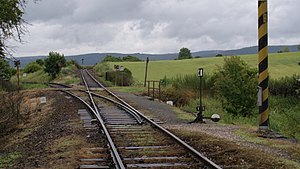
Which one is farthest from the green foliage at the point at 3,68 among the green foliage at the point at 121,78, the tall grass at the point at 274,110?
the green foliage at the point at 121,78

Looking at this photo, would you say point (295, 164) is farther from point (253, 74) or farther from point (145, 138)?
point (253, 74)

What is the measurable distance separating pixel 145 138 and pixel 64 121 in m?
6.30

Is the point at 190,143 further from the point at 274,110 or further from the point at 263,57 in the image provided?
the point at 274,110

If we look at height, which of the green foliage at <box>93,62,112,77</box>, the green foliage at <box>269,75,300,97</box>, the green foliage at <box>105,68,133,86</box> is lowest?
the green foliage at <box>269,75,300,97</box>

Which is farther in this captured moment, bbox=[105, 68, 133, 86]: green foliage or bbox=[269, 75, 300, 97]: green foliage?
bbox=[105, 68, 133, 86]: green foliage

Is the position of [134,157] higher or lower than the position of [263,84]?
lower

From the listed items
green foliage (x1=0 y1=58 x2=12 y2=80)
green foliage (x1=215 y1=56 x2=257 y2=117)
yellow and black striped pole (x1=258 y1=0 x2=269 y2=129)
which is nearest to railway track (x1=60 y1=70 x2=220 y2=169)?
yellow and black striped pole (x1=258 y1=0 x2=269 y2=129)

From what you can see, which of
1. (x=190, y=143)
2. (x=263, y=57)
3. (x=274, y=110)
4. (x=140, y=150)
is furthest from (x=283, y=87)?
(x=140, y=150)

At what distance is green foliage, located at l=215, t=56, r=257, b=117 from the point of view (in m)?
30.2

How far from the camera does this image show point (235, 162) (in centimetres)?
904

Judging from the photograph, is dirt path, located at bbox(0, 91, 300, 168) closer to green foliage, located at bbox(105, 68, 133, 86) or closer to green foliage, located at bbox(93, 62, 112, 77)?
green foliage, located at bbox(105, 68, 133, 86)

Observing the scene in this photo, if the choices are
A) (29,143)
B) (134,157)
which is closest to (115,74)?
(29,143)

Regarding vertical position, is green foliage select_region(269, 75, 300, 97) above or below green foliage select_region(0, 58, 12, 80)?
below

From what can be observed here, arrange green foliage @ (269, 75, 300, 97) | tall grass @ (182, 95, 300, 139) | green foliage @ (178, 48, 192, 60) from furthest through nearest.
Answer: green foliage @ (178, 48, 192, 60) < green foliage @ (269, 75, 300, 97) < tall grass @ (182, 95, 300, 139)
